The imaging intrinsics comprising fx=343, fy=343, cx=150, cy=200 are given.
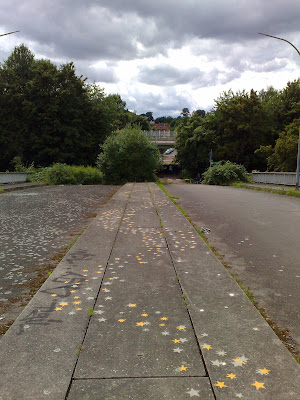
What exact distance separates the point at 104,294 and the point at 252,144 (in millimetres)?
47770

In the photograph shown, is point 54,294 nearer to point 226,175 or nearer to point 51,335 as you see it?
point 51,335

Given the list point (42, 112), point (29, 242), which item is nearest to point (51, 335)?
point (29, 242)

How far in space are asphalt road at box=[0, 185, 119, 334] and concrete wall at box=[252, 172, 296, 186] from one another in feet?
55.8

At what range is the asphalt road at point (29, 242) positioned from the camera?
160 inches

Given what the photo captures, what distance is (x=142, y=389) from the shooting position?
7.26 feet

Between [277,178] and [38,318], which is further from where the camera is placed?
[277,178]

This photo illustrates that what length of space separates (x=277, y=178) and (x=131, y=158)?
468 inches

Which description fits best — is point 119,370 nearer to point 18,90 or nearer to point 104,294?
point 104,294

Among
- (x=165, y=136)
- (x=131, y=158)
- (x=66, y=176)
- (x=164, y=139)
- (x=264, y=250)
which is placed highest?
(x=165, y=136)

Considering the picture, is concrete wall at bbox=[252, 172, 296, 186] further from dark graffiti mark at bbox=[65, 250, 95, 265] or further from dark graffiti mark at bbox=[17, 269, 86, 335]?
dark graffiti mark at bbox=[17, 269, 86, 335]

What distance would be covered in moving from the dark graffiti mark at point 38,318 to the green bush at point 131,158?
86.2 ft

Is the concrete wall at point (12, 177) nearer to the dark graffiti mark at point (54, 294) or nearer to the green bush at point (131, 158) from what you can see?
the green bush at point (131, 158)

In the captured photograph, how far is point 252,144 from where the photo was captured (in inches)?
1901

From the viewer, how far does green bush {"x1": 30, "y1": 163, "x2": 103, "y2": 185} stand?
28.5m
